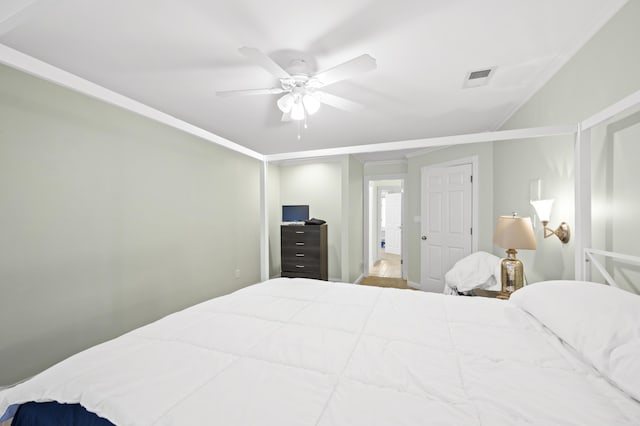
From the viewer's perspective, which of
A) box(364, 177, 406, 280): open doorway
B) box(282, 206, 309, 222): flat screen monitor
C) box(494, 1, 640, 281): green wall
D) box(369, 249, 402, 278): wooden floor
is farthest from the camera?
box(369, 249, 402, 278): wooden floor

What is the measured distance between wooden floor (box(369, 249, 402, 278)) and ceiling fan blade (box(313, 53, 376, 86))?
4.49 meters

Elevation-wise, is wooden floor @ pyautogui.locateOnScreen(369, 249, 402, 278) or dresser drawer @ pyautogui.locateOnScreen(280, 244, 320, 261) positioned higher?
dresser drawer @ pyautogui.locateOnScreen(280, 244, 320, 261)

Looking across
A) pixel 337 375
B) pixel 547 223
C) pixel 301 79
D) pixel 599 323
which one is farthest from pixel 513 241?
pixel 301 79

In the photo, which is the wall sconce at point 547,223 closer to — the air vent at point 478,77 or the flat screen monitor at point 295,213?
the air vent at point 478,77

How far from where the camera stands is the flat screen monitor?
4.86 meters

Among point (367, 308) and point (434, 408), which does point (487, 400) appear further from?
point (367, 308)

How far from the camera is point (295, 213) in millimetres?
4914

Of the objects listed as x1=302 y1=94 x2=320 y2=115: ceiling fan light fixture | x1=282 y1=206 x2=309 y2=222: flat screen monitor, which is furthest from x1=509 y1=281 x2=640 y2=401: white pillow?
x1=282 y1=206 x2=309 y2=222: flat screen monitor

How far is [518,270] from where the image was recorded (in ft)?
7.14

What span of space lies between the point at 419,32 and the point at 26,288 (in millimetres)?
3283

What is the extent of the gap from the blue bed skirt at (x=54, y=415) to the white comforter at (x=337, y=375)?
4 centimetres

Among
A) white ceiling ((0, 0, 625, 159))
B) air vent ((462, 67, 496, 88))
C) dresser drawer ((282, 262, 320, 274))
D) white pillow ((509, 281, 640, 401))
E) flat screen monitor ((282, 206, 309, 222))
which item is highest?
white ceiling ((0, 0, 625, 159))

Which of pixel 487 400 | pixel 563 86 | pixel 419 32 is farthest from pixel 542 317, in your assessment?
pixel 563 86

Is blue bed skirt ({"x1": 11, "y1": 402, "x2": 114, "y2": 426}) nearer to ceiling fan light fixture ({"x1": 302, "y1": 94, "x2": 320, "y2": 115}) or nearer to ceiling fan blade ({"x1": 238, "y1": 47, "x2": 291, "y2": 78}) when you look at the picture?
ceiling fan blade ({"x1": 238, "y1": 47, "x2": 291, "y2": 78})
